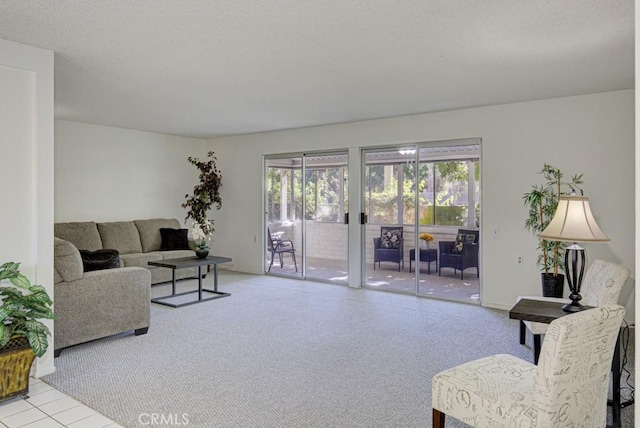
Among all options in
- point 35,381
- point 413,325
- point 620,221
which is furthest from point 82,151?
point 620,221

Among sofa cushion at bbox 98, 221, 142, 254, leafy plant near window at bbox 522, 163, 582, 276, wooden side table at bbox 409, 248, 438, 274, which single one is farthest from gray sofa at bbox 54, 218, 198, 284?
leafy plant near window at bbox 522, 163, 582, 276

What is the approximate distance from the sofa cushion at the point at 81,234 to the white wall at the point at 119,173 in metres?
0.31

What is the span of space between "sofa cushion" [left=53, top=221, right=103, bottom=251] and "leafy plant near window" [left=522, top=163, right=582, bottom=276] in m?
5.92

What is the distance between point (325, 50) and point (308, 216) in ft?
13.4

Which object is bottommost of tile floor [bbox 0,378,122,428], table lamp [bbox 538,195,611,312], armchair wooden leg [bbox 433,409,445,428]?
tile floor [bbox 0,378,122,428]

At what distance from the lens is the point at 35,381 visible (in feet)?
10.3

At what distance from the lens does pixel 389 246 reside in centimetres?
644

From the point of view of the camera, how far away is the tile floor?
2.53 meters

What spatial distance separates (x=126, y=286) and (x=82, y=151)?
362 centimetres

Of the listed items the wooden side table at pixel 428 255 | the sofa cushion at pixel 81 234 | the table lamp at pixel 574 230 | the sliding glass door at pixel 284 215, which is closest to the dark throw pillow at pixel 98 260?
the sofa cushion at pixel 81 234

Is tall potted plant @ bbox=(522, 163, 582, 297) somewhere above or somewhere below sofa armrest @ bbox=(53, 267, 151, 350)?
above

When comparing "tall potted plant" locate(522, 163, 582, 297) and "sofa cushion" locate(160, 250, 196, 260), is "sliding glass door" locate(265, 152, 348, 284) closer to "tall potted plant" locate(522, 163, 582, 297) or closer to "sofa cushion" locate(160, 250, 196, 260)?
"sofa cushion" locate(160, 250, 196, 260)

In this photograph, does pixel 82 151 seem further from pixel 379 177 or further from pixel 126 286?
pixel 379 177

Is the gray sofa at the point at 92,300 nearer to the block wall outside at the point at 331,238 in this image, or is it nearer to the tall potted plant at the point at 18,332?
the tall potted plant at the point at 18,332
